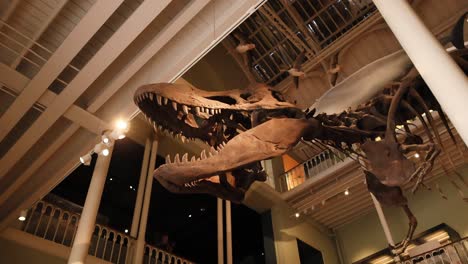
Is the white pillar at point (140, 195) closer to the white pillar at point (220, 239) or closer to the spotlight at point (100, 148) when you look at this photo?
the white pillar at point (220, 239)

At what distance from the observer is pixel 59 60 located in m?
4.82

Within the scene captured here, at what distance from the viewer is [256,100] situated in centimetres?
281

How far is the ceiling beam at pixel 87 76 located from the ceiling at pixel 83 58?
1 cm

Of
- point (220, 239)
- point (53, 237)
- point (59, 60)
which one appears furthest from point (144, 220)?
point (59, 60)

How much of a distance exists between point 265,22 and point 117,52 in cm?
629

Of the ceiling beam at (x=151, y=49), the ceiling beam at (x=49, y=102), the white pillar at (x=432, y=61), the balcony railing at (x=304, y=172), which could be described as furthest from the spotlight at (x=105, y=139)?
the balcony railing at (x=304, y=172)

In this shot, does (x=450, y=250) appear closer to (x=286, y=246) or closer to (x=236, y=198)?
(x=286, y=246)

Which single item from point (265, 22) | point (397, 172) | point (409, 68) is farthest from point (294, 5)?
point (397, 172)

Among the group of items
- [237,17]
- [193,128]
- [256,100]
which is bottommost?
[193,128]

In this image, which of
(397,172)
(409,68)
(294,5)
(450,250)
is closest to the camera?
(397,172)

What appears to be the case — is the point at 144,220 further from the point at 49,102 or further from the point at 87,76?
the point at 87,76

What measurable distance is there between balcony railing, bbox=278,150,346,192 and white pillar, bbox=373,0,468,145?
8797 mm

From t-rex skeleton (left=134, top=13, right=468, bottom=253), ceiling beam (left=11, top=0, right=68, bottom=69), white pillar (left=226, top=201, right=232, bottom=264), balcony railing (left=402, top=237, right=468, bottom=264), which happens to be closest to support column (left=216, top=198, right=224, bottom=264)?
white pillar (left=226, top=201, right=232, bottom=264)

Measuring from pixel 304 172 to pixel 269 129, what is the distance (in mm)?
9254
